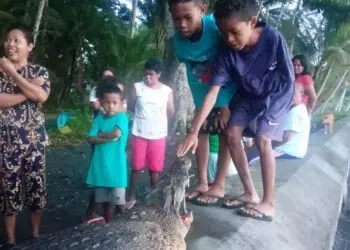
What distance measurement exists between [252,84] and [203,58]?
38cm

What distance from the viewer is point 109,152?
3590mm

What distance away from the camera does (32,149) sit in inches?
119

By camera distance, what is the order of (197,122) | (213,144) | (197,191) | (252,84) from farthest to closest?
(213,144), (197,191), (252,84), (197,122)

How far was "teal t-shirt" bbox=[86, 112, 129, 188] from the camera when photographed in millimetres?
3529

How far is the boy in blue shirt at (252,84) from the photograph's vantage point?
276cm

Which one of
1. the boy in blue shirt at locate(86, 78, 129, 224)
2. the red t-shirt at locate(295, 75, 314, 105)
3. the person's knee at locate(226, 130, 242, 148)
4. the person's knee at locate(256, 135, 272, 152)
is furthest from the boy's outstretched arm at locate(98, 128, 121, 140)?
the red t-shirt at locate(295, 75, 314, 105)

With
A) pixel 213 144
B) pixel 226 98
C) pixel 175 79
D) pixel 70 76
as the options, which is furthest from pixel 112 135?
pixel 70 76

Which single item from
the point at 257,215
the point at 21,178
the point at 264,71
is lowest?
the point at 257,215

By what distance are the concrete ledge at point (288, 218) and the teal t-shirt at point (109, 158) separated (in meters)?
0.72

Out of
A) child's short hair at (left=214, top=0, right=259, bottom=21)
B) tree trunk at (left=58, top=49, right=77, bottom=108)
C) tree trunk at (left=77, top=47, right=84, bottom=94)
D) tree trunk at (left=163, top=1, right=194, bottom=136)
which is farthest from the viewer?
tree trunk at (left=77, top=47, right=84, bottom=94)

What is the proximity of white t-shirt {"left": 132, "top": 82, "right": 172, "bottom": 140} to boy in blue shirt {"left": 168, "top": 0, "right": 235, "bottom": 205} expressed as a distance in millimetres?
1382

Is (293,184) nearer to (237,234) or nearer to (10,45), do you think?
(237,234)

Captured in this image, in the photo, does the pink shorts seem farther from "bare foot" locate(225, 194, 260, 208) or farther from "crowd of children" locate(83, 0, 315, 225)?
"bare foot" locate(225, 194, 260, 208)

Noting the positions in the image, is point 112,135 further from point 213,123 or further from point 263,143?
point 263,143
